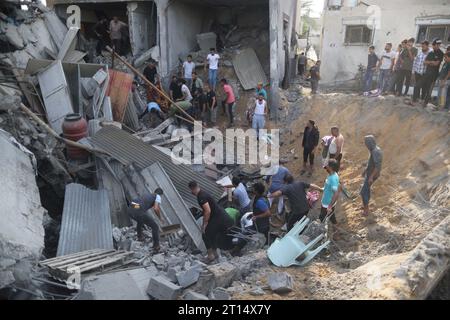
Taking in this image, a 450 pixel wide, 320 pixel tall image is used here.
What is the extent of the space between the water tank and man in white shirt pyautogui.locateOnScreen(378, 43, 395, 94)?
28.0 ft

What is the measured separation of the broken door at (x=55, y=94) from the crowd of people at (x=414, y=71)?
882 cm

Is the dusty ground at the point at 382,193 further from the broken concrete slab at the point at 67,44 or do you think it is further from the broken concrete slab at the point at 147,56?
the broken concrete slab at the point at 67,44

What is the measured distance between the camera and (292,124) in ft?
40.5

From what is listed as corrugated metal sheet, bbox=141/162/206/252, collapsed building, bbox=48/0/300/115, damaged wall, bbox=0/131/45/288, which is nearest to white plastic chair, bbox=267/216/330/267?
corrugated metal sheet, bbox=141/162/206/252

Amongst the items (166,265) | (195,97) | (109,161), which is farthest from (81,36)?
(166,265)

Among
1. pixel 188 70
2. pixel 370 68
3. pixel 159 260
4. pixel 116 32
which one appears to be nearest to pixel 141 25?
pixel 116 32

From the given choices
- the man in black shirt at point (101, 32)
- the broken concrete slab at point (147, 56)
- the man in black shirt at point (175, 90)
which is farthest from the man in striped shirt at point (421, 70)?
the man in black shirt at point (101, 32)

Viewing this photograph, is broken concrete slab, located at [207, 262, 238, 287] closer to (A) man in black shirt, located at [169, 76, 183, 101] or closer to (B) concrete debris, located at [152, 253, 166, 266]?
(B) concrete debris, located at [152, 253, 166, 266]

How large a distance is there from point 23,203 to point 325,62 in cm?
1336

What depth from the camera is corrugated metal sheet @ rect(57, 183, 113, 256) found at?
20.6ft

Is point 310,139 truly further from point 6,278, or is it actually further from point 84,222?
point 6,278

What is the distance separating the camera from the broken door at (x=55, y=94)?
384 inches

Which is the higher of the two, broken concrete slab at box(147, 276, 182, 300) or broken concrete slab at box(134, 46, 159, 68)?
broken concrete slab at box(134, 46, 159, 68)

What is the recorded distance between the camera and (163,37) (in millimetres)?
13633
